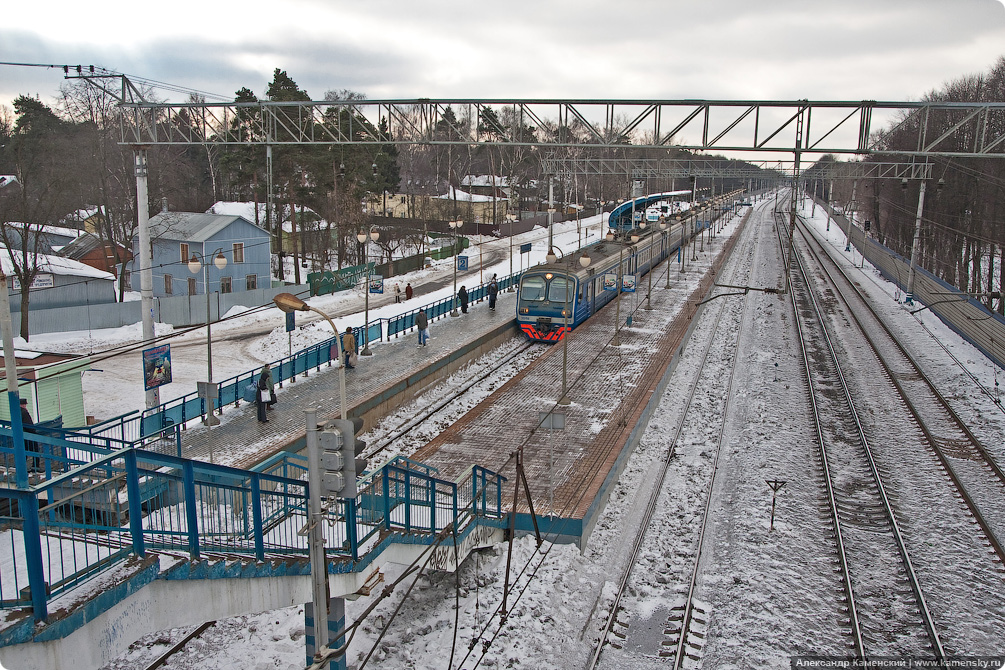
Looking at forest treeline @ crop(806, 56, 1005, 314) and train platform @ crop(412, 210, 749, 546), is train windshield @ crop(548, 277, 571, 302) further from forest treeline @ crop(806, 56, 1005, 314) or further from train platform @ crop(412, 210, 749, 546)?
forest treeline @ crop(806, 56, 1005, 314)

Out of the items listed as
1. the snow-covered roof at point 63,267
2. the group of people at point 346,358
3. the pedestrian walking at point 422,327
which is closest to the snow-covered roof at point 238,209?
the snow-covered roof at point 63,267

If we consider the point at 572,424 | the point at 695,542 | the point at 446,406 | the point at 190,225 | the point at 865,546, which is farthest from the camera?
the point at 190,225

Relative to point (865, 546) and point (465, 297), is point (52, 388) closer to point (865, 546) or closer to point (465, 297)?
point (865, 546)

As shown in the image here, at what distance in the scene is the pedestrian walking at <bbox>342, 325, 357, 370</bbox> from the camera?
20.5m

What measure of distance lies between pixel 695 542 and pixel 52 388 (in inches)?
501

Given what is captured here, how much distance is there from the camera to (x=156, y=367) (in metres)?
15.6

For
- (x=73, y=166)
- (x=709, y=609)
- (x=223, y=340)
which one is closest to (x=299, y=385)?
(x=223, y=340)

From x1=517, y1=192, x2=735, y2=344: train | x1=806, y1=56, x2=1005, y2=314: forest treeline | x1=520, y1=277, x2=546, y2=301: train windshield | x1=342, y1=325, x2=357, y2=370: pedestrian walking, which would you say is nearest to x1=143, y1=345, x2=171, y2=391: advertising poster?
x1=342, y1=325, x2=357, y2=370: pedestrian walking

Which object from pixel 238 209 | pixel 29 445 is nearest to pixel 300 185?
pixel 238 209

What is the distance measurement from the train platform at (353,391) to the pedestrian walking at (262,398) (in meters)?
0.17

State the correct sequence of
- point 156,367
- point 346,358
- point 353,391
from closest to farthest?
point 156,367
point 353,391
point 346,358

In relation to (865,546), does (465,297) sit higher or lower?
higher

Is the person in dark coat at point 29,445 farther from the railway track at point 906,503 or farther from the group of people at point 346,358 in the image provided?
the railway track at point 906,503

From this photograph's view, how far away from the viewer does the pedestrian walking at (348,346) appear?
808 inches
